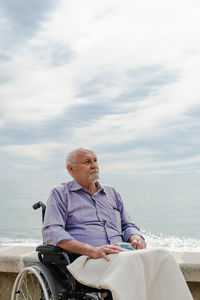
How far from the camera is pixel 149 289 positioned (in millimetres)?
2314

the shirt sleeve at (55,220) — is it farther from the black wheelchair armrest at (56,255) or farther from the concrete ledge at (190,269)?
the concrete ledge at (190,269)

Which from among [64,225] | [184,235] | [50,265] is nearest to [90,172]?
[64,225]

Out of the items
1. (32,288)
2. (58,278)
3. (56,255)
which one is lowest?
(32,288)

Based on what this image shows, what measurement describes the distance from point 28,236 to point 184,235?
33.9ft

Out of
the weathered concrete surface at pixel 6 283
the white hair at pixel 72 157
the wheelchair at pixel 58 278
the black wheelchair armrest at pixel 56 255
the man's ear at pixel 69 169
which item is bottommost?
the weathered concrete surface at pixel 6 283

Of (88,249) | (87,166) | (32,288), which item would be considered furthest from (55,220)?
(32,288)

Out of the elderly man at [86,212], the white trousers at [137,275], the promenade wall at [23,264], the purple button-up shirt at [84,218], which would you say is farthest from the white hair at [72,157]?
the promenade wall at [23,264]

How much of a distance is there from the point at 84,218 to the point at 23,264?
77 cm

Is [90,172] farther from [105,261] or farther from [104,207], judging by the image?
[105,261]

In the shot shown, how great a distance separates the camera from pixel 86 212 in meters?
2.76

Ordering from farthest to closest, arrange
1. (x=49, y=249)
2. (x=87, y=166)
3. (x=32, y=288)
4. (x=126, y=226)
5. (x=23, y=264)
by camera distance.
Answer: (x=32, y=288) → (x=23, y=264) → (x=126, y=226) → (x=87, y=166) → (x=49, y=249)

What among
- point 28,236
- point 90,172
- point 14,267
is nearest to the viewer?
point 90,172

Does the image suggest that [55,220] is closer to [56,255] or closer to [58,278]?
[56,255]

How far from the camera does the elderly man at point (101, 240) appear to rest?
2230 mm
